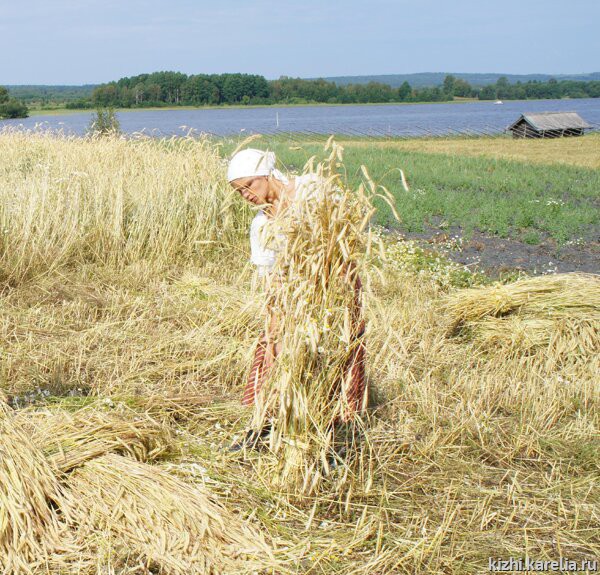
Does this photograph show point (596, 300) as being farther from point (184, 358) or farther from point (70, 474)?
point (70, 474)

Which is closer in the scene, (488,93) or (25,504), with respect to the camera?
(25,504)

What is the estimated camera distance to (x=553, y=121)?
116ft

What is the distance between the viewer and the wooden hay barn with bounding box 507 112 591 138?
3466 centimetres

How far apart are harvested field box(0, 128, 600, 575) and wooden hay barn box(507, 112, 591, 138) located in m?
30.8

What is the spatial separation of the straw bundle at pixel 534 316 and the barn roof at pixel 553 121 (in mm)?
32003

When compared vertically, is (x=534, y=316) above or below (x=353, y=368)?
below

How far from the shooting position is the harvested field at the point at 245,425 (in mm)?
2520

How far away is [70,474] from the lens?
275 cm

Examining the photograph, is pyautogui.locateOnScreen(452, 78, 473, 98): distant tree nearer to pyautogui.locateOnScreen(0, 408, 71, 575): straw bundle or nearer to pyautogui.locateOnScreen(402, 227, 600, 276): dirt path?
pyautogui.locateOnScreen(402, 227, 600, 276): dirt path

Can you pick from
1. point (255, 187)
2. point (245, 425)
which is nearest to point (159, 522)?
point (245, 425)

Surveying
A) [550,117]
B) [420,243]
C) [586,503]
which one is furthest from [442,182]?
[550,117]

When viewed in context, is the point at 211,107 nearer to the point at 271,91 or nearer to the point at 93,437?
the point at 271,91

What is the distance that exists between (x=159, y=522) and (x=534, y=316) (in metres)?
2.91

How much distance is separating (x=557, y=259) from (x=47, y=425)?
19.0 ft
